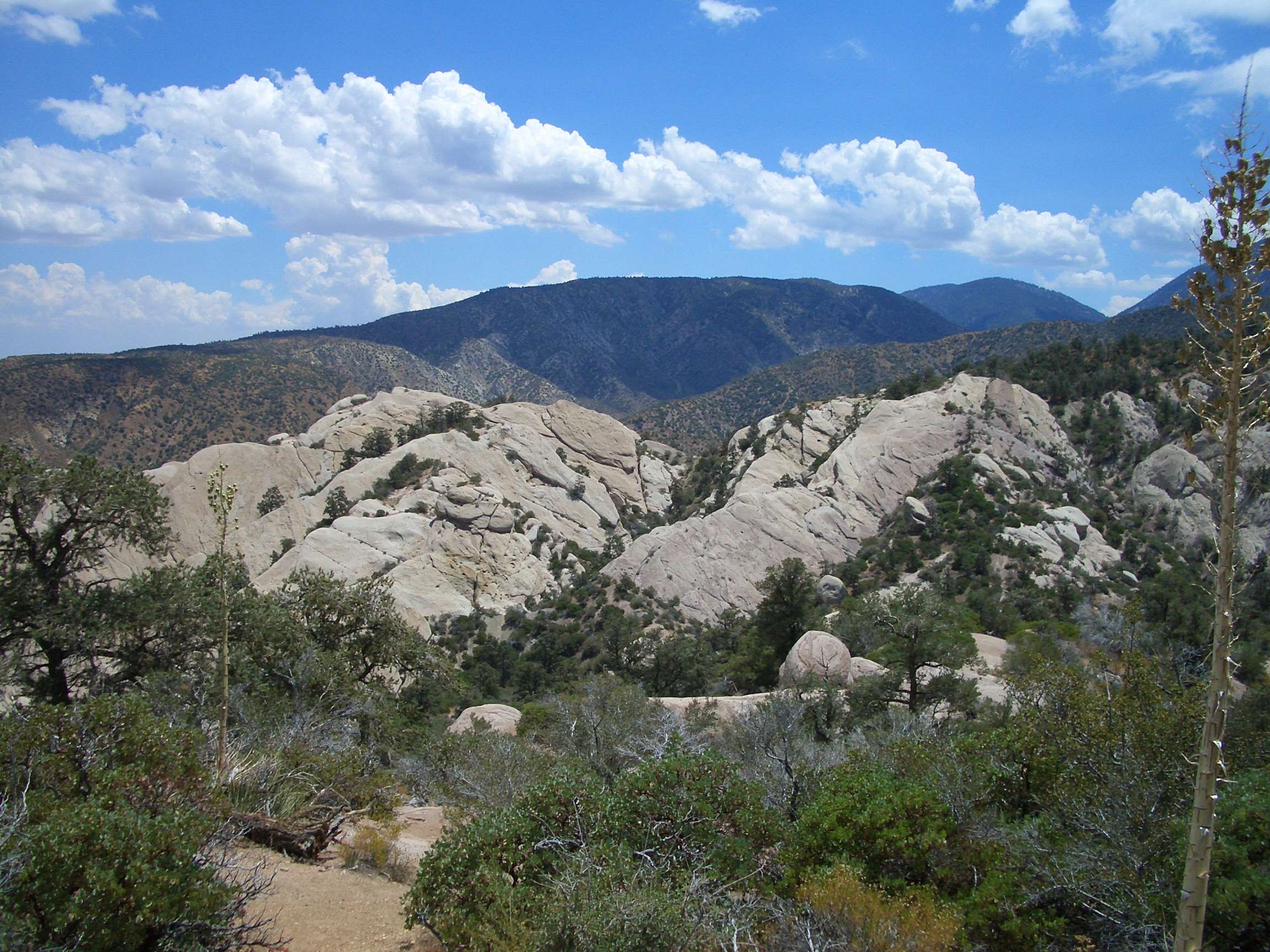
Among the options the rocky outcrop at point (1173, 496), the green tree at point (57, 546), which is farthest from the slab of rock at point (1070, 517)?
the green tree at point (57, 546)

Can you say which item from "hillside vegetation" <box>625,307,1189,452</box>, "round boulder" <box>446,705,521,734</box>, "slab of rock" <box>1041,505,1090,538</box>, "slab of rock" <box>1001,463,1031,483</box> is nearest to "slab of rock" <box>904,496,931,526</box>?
"slab of rock" <box>1041,505,1090,538</box>

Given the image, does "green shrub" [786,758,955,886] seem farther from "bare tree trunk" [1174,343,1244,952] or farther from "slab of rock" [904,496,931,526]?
"slab of rock" [904,496,931,526]

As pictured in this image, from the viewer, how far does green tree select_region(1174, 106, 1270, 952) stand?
185 inches

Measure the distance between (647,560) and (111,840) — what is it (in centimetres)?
3685

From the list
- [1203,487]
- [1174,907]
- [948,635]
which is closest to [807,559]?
[948,635]

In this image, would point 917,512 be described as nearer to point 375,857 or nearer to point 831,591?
point 831,591

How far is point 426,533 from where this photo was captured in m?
43.4

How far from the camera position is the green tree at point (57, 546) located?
15398 mm

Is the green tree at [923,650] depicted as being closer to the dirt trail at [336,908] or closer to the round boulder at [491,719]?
the round boulder at [491,719]

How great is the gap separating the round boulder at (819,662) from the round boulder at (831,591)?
10.4m

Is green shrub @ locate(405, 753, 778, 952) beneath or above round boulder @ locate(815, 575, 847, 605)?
above

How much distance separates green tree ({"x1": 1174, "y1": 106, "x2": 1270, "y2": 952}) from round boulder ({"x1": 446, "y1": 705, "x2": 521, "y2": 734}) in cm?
1830

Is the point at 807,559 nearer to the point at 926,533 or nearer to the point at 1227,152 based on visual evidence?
the point at 926,533

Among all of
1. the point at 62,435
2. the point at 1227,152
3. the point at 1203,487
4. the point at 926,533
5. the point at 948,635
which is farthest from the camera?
the point at 62,435
